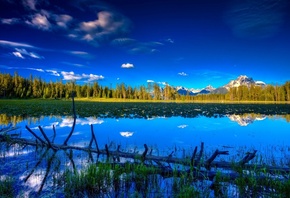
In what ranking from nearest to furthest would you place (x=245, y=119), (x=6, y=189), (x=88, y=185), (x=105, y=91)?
(x=6, y=189) < (x=88, y=185) < (x=245, y=119) < (x=105, y=91)

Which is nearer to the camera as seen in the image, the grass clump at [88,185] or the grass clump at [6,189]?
the grass clump at [6,189]

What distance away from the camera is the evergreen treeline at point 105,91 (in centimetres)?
9981

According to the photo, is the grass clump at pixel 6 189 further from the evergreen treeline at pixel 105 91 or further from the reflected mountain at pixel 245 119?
the evergreen treeline at pixel 105 91

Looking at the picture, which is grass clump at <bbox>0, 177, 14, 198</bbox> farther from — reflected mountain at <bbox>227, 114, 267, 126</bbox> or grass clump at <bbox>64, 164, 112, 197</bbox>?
reflected mountain at <bbox>227, 114, 267, 126</bbox>

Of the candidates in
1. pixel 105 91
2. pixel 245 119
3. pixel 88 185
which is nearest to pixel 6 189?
pixel 88 185

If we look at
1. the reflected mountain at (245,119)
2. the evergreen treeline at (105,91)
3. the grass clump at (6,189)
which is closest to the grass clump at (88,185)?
the grass clump at (6,189)

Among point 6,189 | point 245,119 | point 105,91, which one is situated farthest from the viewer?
point 105,91

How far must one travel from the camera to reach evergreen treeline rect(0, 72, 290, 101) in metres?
99.8

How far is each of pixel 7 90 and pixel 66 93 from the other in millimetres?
28635

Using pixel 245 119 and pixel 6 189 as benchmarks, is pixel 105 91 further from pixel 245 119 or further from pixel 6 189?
pixel 6 189

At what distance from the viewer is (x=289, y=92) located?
118000 mm

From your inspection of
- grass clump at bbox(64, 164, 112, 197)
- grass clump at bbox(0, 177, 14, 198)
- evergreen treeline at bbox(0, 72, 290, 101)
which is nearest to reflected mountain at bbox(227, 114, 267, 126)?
grass clump at bbox(64, 164, 112, 197)

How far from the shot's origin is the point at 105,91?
136m

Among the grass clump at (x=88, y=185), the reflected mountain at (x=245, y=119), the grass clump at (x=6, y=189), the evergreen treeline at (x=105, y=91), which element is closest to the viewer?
the grass clump at (x=6, y=189)
